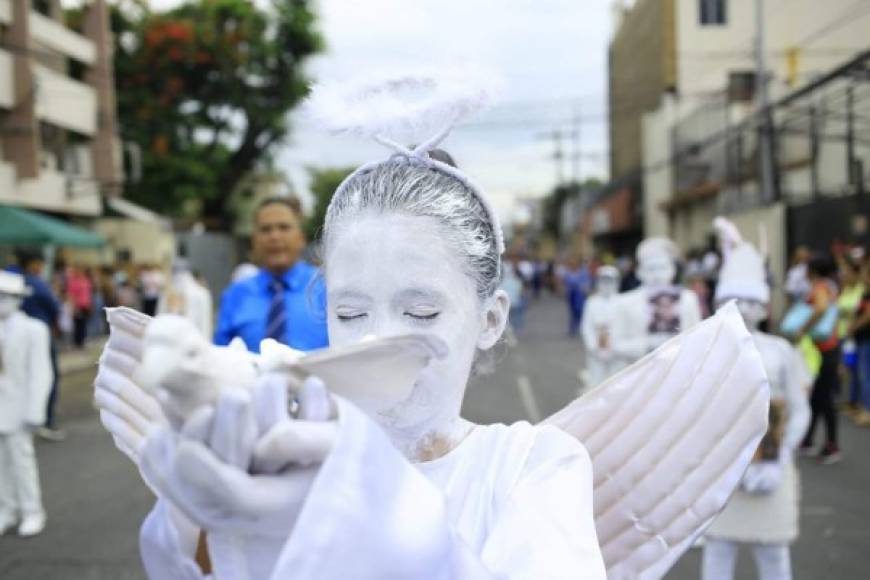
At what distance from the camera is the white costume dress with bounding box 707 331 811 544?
4012 millimetres

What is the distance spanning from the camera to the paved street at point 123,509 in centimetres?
495

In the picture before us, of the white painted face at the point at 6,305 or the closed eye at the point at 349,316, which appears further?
the white painted face at the point at 6,305

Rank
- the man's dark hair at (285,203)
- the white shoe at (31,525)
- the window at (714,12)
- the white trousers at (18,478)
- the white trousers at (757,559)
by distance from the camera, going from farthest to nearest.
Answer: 1. the window at (714,12)
2. the white trousers at (18,478)
3. the white shoe at (31,525)
4. the man's dark hair at (285,203)
5. the white trousers at (757,559)

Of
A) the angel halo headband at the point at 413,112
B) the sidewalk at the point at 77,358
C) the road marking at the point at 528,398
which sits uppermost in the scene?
the angel halo headband at the point at 413,112

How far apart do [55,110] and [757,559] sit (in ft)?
63.2

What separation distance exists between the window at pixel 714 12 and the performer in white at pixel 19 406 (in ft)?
22.2

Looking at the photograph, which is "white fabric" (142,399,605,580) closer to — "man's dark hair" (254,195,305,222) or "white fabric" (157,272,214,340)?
"man's dark hair" (254,195,305,222)

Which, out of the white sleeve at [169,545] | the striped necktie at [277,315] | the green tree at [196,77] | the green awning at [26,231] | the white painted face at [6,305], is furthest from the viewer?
the green tree at [196,77]

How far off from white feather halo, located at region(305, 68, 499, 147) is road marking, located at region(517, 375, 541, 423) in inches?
273

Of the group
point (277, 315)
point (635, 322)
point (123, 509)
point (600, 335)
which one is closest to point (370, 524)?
point (277, 315)

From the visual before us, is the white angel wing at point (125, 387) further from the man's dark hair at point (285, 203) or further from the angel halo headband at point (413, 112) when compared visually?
the man's dark hair at point (285, 203)

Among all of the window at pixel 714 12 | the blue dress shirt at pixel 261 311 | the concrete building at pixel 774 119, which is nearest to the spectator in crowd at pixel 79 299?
the concrete building at pixel 774 119

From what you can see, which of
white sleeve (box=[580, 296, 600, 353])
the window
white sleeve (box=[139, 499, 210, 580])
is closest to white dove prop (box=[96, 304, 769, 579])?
white sleeve (box=[139, 499, 210, 580])

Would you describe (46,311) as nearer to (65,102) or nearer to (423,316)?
(423,316)
